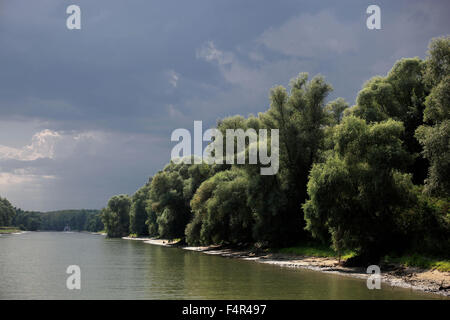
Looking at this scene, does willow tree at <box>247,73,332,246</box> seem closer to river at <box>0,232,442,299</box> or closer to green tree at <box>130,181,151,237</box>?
river at <box>0,232,442,299</box>

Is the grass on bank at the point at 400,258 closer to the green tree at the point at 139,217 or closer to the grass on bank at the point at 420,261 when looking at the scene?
the grass on bank at the point at 420,261

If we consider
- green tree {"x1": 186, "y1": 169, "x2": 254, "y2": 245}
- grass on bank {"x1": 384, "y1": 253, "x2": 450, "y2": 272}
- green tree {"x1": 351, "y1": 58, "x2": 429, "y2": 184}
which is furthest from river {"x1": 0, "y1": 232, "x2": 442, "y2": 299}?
green tree {"x1": 351, "y1": 58, "x2": 429, "y2": 184}

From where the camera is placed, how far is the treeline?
118 feet

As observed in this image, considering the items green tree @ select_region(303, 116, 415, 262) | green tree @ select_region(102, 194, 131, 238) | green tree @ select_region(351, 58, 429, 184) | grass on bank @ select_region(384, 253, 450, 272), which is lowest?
green tree @ select_region(102, 194, 131, 238)

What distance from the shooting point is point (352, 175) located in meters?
38.4

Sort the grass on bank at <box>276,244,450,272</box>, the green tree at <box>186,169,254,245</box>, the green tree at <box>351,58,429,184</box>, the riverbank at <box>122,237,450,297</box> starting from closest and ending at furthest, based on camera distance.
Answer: the riverbank at <box>122,237,450,297</box> → the grass on bank at <box>276,244,450,272</box> → the green tree at <box>351,58,429,184</box> → the green tree at <box>186,169,254,245</box>

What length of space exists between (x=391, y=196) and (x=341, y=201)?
14.7 feet

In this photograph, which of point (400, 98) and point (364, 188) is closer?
point (364, 188)

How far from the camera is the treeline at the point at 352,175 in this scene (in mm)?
36062

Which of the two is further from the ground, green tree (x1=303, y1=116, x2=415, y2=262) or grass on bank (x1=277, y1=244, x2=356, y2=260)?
green tree (x1=303, y1=116, x2=415, y2=262)

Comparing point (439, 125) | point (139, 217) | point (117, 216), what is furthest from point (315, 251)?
point (117, 216)

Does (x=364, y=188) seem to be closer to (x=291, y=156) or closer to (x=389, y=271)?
(x=389, y=271)

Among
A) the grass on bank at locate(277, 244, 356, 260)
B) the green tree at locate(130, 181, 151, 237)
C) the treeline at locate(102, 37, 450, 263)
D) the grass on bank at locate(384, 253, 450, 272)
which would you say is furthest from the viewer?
the green tree at locate(130, 181, 151, 237)
